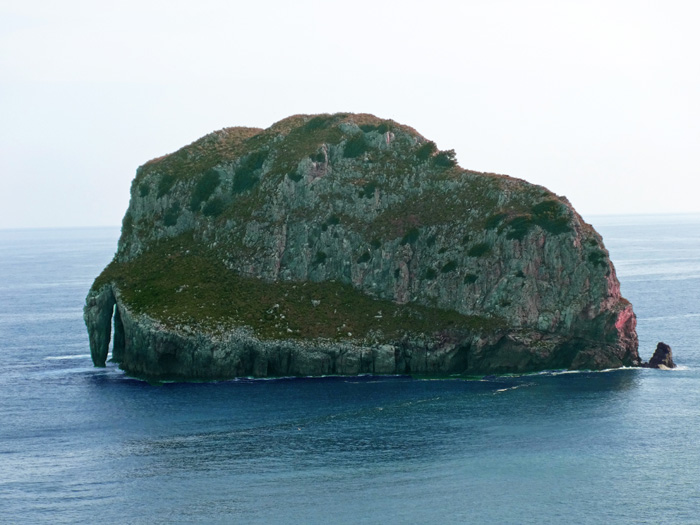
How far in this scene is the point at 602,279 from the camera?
122m

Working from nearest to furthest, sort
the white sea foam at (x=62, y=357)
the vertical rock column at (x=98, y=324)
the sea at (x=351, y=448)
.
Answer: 1. the sea at (x=351, y=448)
2. the vertical rock column at (x=98, y=324)
3. the white sea foam at (x=62, y=357)

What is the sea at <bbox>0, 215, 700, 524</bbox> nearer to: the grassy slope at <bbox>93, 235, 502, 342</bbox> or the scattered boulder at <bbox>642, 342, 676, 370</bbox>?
the scattered boulder at <bbox>642, 342, 676, 370</bbox>

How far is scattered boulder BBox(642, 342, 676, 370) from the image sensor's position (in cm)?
12094

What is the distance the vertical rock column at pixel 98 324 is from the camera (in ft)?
423

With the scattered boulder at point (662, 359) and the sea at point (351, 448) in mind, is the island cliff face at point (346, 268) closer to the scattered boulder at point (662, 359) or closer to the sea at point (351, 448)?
the scattered boulder at point (662, 359)

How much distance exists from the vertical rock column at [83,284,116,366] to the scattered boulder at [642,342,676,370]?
72.8 meters

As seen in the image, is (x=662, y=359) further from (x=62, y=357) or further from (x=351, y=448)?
(x=62, y=357)

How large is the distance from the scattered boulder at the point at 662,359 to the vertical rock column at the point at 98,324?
7282 centimetres

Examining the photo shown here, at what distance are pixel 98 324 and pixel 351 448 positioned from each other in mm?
52760

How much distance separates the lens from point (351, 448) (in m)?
90.7

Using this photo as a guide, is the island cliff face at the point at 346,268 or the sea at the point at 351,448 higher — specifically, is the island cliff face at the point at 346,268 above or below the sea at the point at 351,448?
above

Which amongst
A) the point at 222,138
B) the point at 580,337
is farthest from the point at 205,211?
the point at 580,337

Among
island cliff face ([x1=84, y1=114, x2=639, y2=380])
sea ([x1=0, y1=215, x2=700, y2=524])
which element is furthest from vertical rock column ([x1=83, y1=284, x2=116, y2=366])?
sea ([x1=0, y1=215, x2=700, y2=524])

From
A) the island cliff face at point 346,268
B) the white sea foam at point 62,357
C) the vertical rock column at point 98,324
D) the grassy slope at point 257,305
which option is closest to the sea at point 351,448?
the vertical rock column at point 98,324
